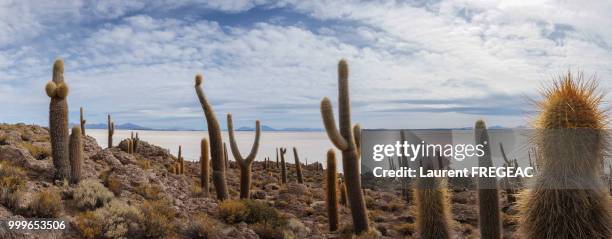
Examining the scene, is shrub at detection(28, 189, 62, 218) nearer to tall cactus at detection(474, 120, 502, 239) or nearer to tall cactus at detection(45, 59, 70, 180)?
tall cactus at detection(45, 59, 70, 180)

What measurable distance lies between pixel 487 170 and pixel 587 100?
5.45 metres

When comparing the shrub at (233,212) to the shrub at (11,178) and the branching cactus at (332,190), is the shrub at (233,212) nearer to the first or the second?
the branching cactus at (332,190)

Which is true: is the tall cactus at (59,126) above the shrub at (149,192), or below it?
above

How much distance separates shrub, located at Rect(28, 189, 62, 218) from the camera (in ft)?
36.4

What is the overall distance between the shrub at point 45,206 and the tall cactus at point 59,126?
2.78 m

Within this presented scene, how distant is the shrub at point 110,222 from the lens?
35.4 ft

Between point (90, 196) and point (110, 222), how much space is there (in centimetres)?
225

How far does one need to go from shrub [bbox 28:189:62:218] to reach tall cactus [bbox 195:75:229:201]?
6.20 meters

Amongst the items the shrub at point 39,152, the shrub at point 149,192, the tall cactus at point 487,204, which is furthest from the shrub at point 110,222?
the tall cactus at point 487,204

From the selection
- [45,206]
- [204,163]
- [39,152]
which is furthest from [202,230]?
[39,152]

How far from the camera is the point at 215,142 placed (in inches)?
675

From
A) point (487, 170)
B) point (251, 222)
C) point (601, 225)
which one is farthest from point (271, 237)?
point (601, 225)

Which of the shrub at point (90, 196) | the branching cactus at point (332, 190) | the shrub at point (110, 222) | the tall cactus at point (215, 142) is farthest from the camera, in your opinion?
the tall cactus at point (215, 142)

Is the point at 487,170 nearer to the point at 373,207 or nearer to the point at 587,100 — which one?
the point at 587,100
